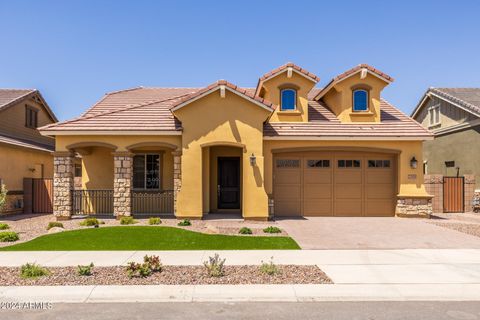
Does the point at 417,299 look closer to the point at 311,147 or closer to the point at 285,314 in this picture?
the point at 285,314

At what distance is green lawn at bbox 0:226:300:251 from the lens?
9695 mm

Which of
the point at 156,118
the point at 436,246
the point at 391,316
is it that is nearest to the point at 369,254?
the point at 436,246

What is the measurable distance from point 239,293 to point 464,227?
1099 centimetres

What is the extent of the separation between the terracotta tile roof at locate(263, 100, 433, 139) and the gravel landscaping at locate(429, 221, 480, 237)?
13.0 ft

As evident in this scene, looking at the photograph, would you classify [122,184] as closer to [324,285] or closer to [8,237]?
[8,237]

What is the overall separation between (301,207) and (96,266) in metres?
10.3

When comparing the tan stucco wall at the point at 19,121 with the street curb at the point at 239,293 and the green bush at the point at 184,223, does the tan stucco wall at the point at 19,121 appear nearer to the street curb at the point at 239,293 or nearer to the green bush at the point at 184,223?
the green bush at the point at 184,223

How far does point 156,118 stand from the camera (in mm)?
15625

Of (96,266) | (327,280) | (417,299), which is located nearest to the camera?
(417,299)

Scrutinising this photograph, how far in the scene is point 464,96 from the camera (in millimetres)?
22672

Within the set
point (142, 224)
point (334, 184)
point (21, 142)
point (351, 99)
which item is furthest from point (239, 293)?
point (21, 142)

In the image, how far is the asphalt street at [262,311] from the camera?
526 centimetres

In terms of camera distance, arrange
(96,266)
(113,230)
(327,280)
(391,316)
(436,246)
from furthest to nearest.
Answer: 1. (113,230)
2. (436,246)
3. (96,266)
4. (327,280)
5. (391,316)

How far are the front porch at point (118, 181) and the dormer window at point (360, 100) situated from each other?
8834 mm
